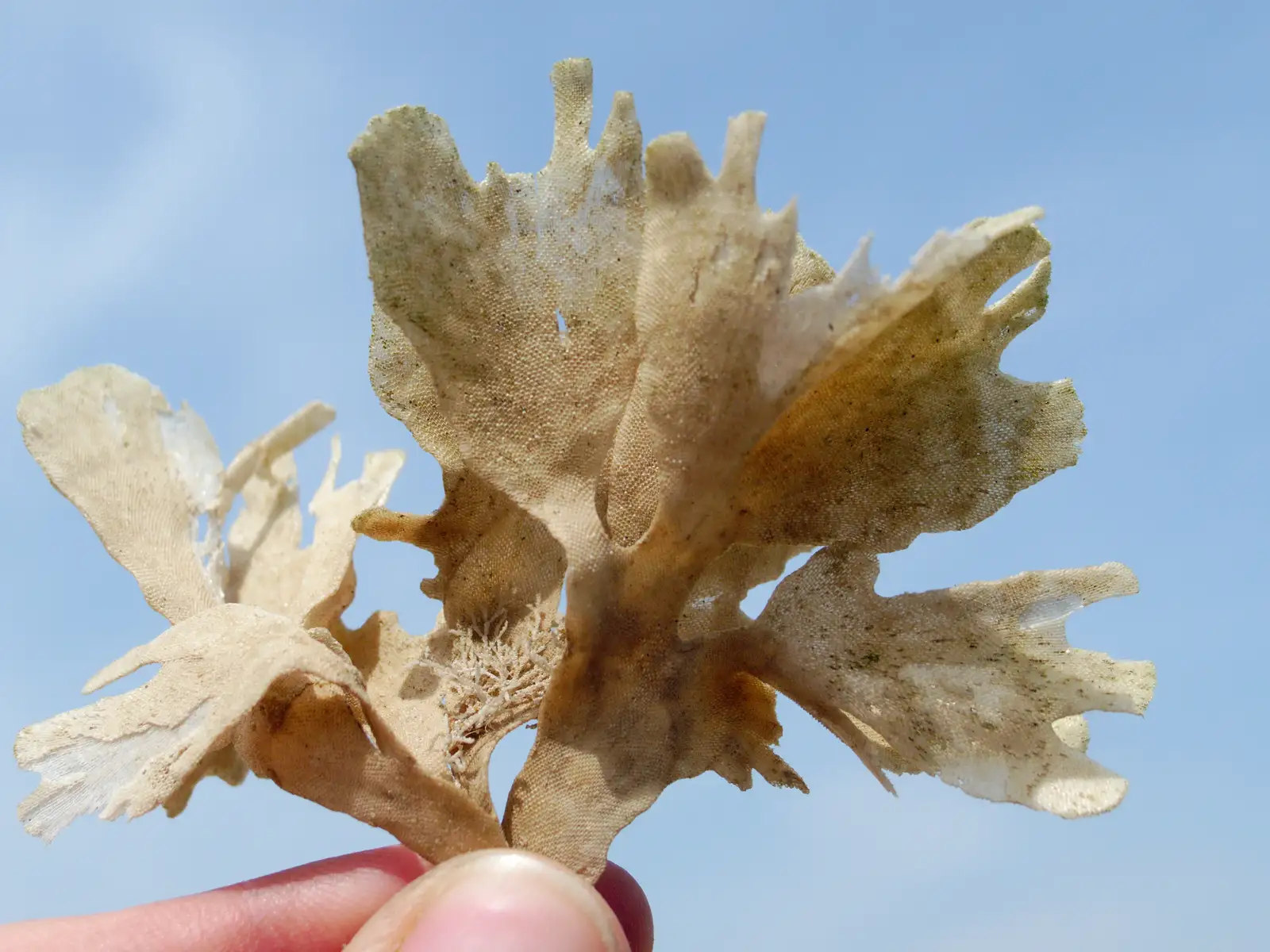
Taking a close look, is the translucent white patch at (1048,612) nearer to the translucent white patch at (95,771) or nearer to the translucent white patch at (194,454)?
the translucent white patch at (95,771)

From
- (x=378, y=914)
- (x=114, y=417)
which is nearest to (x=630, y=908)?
(x=378, y=914)

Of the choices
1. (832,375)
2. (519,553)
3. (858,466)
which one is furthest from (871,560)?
(519,553)

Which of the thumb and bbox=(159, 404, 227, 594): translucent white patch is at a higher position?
bbox=(159, 404, 227, 594): translucent white patch

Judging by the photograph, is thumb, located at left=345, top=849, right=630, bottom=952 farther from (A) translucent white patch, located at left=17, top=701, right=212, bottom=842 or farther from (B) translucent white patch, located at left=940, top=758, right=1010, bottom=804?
(B) translucent white patch, located at left=940, top=758, right=1010, bottom=804

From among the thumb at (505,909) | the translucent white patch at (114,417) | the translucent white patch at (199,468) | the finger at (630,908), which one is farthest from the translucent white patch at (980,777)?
the translucent white patch at (114,417)

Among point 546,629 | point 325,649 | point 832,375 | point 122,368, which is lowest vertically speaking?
point 325,649

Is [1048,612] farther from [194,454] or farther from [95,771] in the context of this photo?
[194,454]

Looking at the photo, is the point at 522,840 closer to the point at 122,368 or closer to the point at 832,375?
the point at 832,375

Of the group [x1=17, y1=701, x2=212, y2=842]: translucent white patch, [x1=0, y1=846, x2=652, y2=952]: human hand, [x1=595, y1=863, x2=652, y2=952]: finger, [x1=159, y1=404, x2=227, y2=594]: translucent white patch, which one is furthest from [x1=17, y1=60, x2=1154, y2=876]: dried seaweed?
[x1=595, y1=863, x2=652, y2=952]: finger
